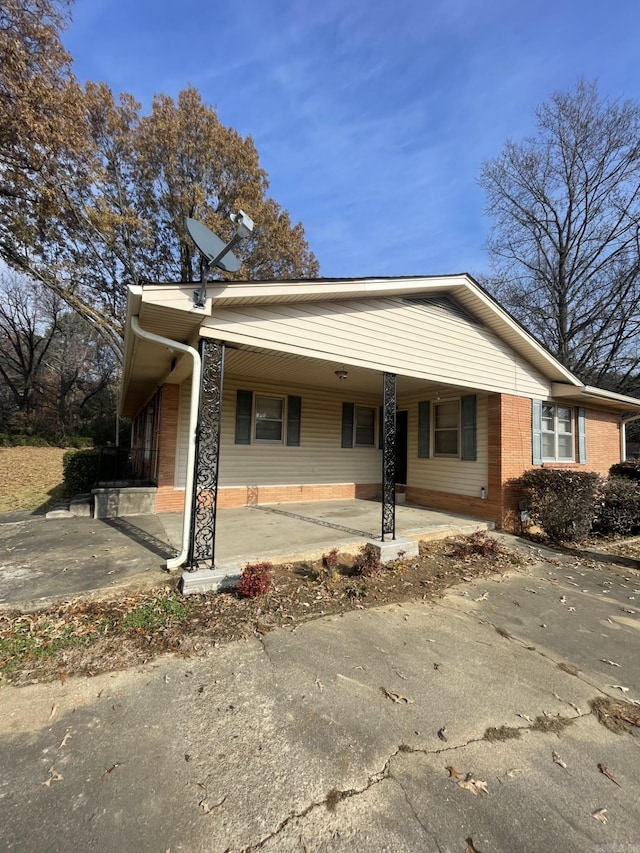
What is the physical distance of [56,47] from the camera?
34.5 feet

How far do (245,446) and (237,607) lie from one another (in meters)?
5.34

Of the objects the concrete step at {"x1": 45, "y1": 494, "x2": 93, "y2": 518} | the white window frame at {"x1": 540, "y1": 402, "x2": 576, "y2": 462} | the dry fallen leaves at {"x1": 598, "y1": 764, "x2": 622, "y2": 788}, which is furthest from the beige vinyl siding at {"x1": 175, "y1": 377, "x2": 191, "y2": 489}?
the white window frame at {"x1": 540, "y1": 402, "x2": 576, "y2": 462}

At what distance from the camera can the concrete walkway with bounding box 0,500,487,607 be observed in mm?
4340

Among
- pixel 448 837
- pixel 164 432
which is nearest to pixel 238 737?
pixel 448 837

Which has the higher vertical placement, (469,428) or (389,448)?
(469,428)

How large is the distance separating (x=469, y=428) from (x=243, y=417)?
5282 mm

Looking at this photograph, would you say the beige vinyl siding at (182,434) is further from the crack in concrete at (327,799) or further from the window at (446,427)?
the crack in concrete at (327,799)

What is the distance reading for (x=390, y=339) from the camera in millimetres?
6727

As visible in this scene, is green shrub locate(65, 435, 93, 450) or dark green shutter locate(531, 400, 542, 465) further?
green shrub locate(65, 435, 93, 450)

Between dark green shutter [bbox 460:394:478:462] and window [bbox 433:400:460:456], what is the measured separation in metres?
0.27

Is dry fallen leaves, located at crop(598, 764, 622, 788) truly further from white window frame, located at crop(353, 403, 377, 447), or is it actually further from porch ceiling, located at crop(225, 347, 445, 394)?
white window frame, located at crop(353, 403, 377, 447)

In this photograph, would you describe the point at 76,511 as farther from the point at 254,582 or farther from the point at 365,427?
the point at 365,427

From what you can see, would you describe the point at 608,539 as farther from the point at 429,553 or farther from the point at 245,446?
the point at 245,446

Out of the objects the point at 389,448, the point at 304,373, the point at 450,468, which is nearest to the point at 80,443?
the point at 304,373
